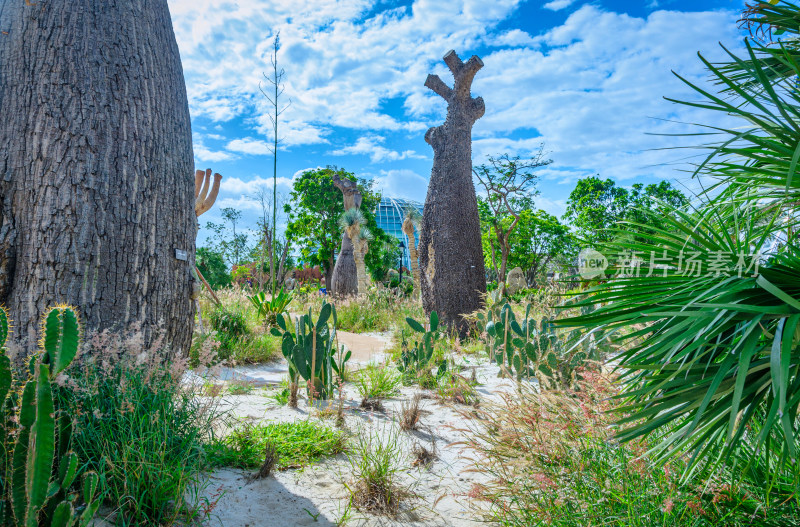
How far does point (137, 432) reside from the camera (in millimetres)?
2193

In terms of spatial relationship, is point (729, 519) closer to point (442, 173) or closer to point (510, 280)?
point (442, 173)

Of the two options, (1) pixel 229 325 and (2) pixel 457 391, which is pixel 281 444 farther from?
(1) pixel 229 325

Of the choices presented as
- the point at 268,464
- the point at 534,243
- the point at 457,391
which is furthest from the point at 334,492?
the point at 534,243

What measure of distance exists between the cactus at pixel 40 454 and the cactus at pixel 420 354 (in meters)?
3.19

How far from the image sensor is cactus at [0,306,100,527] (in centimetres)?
147

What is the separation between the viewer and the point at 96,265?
2.74 meters

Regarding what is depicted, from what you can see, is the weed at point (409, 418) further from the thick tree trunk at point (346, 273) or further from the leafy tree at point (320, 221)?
the leafy tree at point (320, 221)

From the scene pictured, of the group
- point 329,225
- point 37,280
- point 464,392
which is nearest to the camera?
point 37,280

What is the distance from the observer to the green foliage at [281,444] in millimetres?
2627

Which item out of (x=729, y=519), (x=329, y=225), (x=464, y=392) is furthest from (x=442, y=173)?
(x=329, y=225)

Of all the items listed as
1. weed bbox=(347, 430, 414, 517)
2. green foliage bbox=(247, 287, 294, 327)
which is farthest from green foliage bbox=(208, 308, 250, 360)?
weed bbox=(347, 430, 414, 517)

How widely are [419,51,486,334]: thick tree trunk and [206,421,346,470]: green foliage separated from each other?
476 cm

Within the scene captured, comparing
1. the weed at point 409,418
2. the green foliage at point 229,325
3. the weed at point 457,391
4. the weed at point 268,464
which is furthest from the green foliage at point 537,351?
the green foliage at point 229,325

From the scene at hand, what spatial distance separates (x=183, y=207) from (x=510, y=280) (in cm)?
1616
